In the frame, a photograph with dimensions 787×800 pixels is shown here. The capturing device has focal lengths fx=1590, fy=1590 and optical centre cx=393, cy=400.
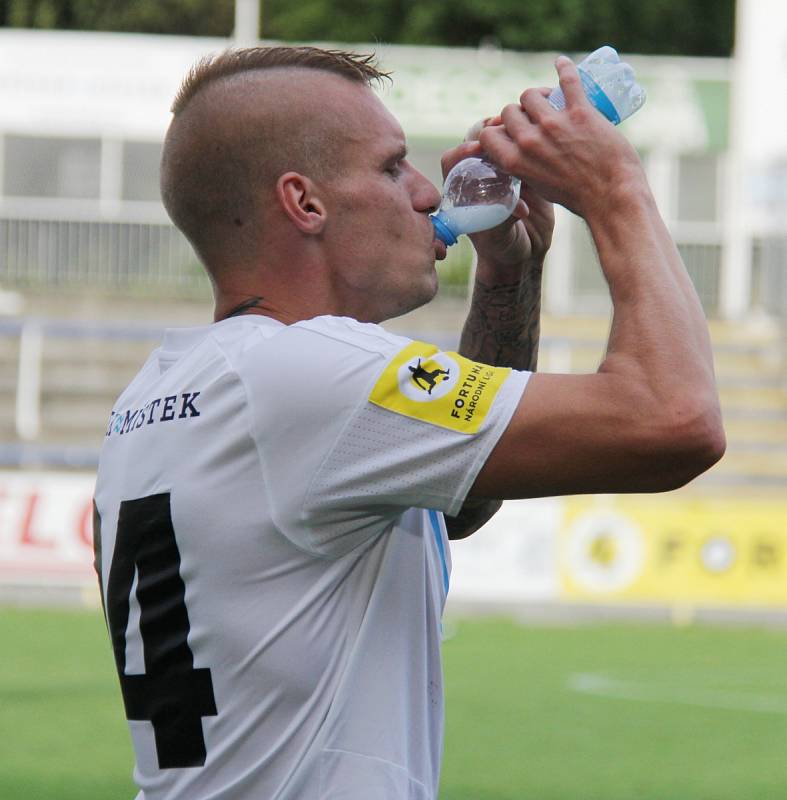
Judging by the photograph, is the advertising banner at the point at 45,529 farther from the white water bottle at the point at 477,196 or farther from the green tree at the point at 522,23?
the green tree at the point at 522,23

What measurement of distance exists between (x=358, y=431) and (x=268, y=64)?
644 mm

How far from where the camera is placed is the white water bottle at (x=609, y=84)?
2549mm

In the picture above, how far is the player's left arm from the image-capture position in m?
2.92

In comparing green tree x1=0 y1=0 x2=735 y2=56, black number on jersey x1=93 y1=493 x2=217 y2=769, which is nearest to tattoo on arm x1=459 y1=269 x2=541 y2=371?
black number on jersey x1=93 y1=493 x2=217 y2=769

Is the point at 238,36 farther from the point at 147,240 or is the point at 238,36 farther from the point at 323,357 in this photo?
the point at 323,357

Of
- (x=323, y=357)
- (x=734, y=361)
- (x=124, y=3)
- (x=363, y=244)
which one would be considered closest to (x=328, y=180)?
(x=363, y=244)

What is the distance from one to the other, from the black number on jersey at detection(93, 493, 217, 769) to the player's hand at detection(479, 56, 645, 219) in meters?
0.73

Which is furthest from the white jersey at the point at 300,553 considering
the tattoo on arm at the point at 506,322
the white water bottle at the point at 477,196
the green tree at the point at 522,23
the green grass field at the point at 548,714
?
the green tree at the point at 522,23

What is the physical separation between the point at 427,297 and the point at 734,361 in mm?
18814

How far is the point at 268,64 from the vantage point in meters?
2.44

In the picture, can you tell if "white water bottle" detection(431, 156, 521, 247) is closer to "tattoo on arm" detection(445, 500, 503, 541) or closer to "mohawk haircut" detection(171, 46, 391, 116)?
"mohawk haircut" detection(171, 46, 391, 116)

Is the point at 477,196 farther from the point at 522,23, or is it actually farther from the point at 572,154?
the point at 522,23

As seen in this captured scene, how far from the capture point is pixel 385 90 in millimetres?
2770

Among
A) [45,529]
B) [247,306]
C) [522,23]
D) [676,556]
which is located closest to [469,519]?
[247,306]
